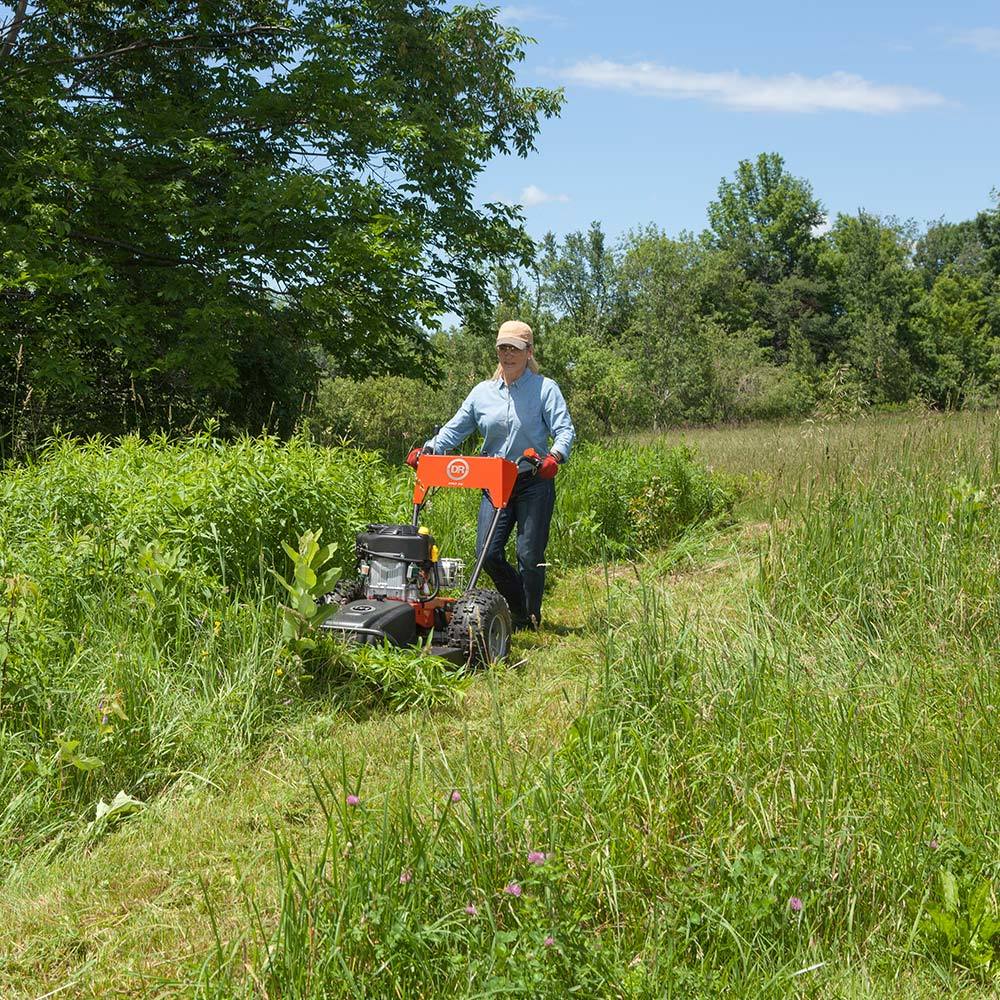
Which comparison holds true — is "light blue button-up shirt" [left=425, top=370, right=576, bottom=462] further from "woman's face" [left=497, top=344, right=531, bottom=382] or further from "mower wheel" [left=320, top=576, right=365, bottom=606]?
"mower wheel" [left=320, top=576, right=365, bottom=606]

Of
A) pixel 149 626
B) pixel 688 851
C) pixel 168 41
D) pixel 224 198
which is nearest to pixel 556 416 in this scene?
pixel 149 626

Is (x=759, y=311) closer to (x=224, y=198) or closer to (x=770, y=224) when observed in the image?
(x=770, y=224)

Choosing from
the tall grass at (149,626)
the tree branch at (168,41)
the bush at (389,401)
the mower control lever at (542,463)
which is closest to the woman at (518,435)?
the mower control lever at (542,463)

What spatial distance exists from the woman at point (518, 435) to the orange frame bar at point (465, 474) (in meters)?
0.39

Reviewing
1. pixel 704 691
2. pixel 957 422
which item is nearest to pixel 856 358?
pixel 957 422

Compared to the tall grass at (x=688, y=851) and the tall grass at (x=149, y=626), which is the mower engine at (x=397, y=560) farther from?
the tall grass at (x=688, y=851)

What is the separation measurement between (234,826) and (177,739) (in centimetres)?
55

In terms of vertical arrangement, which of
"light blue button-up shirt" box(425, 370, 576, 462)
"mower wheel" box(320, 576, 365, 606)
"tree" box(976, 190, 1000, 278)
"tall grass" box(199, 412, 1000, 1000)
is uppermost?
"tree" box(976, 190, 1000, 278)

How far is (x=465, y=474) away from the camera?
5.12m

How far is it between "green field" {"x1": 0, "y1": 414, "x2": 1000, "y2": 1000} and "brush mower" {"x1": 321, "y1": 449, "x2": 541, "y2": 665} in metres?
0.26

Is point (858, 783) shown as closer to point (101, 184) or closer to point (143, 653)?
point (143, 653)

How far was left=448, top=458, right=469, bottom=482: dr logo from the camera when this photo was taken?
5117 millimetres

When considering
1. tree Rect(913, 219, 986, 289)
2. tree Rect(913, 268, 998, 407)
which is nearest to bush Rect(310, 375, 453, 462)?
tree Rect(913, 268, 998, 407)

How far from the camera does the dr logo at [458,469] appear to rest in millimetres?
5117
